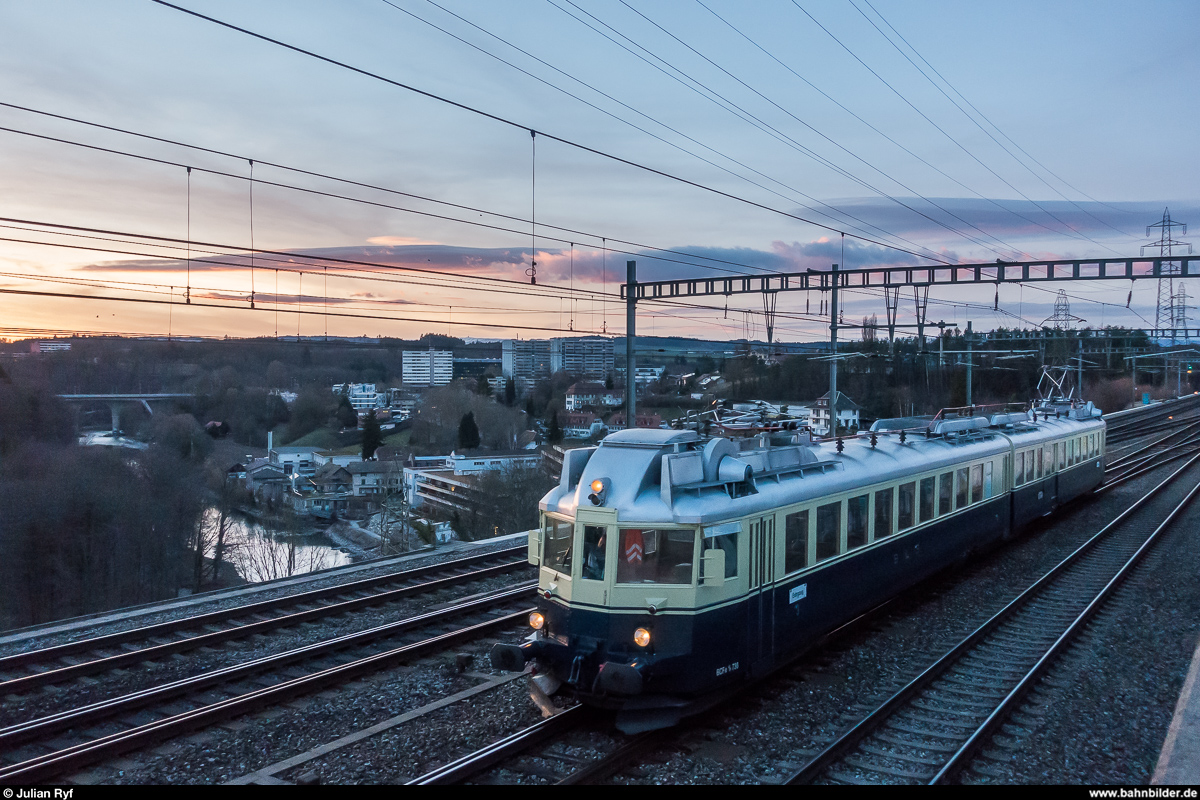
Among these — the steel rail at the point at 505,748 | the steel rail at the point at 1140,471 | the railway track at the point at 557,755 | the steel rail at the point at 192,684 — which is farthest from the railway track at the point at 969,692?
the steel rail at the point at 1140,471

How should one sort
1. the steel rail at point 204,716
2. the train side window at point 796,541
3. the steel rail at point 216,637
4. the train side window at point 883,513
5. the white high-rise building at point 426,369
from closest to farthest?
the steel rail at point 204,716
the train side window at point 796,541
the steel rail at point 216,637
the train side window at point 883,513
the white high-rise building at point 426,369

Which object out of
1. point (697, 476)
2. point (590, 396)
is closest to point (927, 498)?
point (697, 476)

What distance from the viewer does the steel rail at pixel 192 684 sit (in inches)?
336

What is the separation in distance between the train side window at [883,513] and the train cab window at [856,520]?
1.25 ft

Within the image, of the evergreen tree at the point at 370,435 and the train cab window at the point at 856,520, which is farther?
the evergreen tree at the point at 370,435

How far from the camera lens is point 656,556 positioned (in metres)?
8.23

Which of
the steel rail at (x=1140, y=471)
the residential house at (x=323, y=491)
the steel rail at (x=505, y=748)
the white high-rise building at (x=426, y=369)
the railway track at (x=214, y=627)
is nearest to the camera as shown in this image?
the steel rail at (x=505, y=748)

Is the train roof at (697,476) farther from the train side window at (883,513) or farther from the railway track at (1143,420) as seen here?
the railway track at (1143,420)

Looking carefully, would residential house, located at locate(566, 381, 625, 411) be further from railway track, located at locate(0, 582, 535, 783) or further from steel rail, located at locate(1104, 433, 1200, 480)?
steel rail, located at locate(1104, 433, 1200, 480)

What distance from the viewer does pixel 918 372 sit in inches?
1432

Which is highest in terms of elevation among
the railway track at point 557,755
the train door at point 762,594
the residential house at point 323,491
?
the train door at point 762,594

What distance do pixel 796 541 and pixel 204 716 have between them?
7338 mm

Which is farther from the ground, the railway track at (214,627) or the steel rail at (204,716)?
the steel rail at (204,716)

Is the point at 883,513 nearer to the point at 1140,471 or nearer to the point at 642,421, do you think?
the point at 642,421
